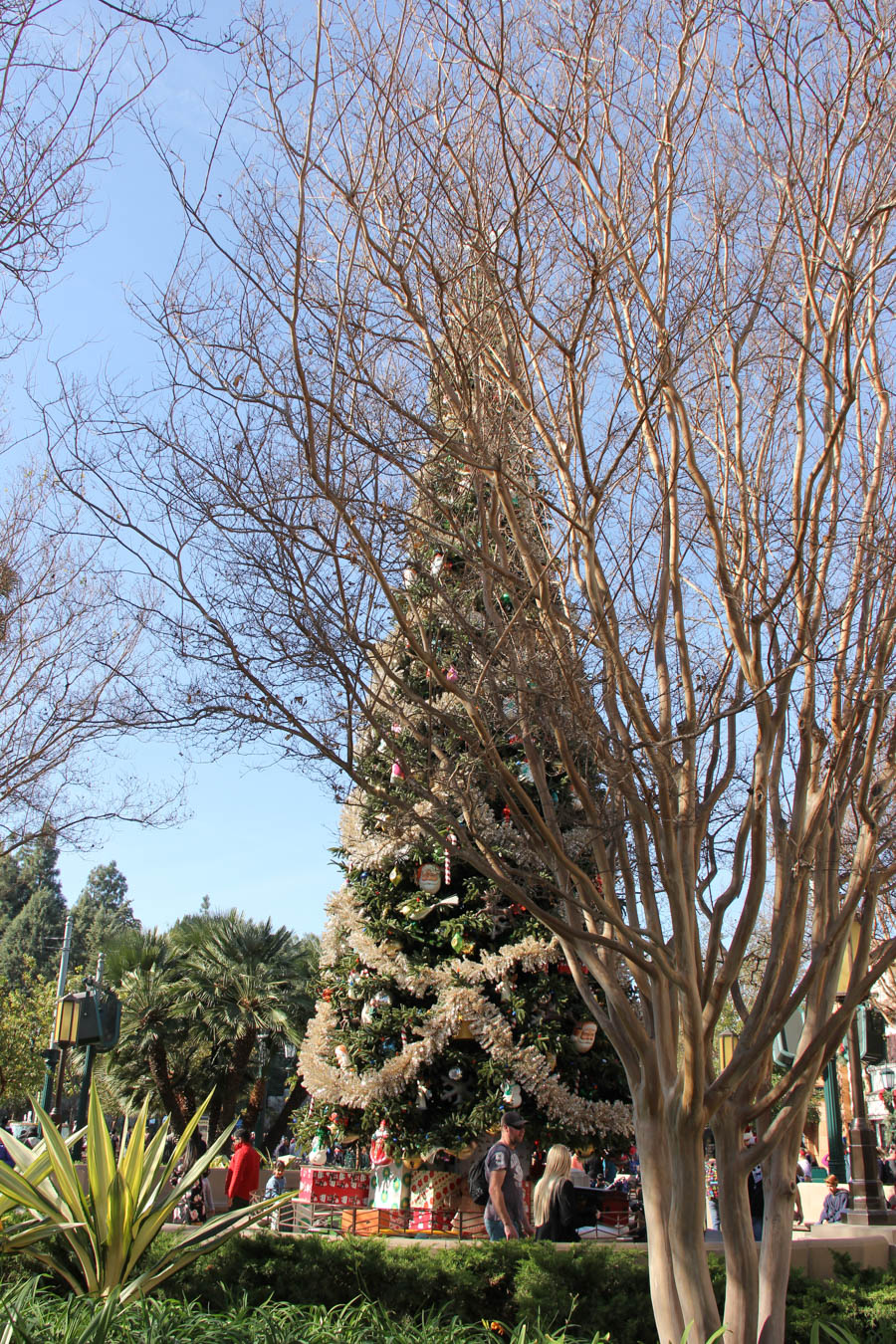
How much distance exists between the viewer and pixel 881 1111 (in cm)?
4297

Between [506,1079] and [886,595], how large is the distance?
5.53 metres

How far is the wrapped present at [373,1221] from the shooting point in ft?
29.1

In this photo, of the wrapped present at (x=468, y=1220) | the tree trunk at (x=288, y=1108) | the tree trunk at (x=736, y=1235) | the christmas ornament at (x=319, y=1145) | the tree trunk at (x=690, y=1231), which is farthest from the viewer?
the tree trunk at (x=288, y=1108)

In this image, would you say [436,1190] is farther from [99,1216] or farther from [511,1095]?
[99,1216]

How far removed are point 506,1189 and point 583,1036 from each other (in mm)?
2435

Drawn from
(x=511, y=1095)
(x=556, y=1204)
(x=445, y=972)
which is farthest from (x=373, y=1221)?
(x=556, y=1204)

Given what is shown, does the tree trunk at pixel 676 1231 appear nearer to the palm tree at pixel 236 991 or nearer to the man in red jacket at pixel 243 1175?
the man in red jacket at pixel 243 1175

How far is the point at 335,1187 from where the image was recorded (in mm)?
10617

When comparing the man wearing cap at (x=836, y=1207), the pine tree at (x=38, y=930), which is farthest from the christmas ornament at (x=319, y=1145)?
the pine tree at (x=38, y=930)

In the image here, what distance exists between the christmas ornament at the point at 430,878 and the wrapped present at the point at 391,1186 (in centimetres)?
246

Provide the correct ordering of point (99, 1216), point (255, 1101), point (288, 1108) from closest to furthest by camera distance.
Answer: point (99, 1216) → point (288, 1108) → point (255, 1101)

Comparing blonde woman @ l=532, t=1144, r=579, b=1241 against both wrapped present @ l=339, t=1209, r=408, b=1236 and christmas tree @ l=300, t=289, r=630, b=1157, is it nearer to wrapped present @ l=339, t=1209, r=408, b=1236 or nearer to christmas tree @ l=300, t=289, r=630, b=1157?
christmas tree @ l=300, t=289, r=630, b=1157

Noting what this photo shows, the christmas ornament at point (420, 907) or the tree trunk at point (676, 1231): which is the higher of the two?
the christmas ornament at point (420, 907)

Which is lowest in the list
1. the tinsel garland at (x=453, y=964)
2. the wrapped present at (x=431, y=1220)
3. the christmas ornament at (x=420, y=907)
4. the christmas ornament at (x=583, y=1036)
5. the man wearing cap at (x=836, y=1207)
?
the man wearing cap at (x=836, y=1207)
